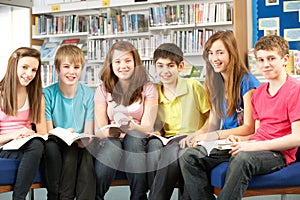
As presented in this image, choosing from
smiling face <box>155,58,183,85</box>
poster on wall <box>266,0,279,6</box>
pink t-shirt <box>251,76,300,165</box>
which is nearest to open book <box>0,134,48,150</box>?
smiling face <box>155,58,183,85</box>

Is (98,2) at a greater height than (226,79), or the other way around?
(98,2)

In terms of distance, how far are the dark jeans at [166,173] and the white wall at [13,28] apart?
11.1ft

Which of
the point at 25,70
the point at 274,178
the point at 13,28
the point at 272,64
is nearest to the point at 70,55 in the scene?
the point at 25,70

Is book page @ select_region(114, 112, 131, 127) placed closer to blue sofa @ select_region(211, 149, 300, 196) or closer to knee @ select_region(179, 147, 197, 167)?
knee @ select_region(179, 147, 197, 167)

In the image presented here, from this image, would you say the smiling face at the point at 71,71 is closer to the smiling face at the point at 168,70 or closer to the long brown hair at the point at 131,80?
the long brown hair at the point at 131,80

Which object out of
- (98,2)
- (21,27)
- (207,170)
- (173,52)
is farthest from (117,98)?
(21,27)

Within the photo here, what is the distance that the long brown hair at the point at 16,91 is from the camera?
2215 mm

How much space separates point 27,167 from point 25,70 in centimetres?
48

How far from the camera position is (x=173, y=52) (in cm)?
201

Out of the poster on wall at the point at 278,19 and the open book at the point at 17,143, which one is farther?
the poster on wall at the point at 278,19

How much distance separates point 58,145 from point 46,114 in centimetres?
23

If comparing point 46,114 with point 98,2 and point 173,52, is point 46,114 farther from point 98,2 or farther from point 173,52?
point 98,2

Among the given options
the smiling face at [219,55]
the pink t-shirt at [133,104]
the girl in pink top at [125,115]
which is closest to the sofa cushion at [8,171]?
the girl in pink top at [125,115]

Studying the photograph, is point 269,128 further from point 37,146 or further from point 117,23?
point 117,23
